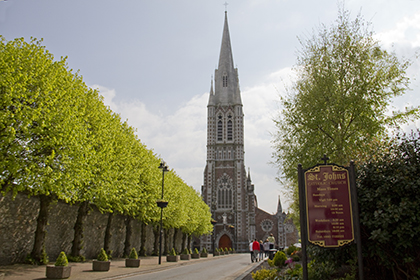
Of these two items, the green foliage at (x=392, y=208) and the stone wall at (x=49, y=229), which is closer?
the green foliage at (x=392, y=208)

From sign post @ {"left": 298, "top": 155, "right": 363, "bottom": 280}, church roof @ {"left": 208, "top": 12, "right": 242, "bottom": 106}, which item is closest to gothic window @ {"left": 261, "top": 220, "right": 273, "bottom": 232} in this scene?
church roof @ {"left": 208, "top": 12, "right": 242, "bottom": 106}

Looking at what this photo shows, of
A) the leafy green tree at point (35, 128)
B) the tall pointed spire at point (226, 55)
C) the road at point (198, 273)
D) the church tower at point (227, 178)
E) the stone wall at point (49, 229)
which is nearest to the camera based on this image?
the leafy green tree at point (35, 128)

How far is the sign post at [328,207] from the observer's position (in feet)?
25.8

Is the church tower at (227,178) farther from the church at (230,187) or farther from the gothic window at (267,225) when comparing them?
the gothic window at (267,225)

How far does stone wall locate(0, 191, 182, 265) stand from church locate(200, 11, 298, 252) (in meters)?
41.1

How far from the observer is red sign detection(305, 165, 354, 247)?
789 cm

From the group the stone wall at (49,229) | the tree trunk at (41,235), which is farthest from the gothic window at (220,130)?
the tree trunk at (41,235)

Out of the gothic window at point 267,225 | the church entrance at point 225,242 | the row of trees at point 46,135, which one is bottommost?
the church entrance at point 225,242

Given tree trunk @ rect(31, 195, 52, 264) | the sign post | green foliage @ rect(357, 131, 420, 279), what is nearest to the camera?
green foliage @ rect(357, 131, 420, 279)

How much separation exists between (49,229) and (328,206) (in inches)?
733

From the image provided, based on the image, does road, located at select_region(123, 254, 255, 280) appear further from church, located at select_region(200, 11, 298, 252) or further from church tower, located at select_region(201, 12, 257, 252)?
church tower, located at select_region(201, 12, 257, 252)

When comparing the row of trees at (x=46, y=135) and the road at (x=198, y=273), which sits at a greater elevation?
the row of trees at (x=46, y=135)

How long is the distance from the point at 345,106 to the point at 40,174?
13799 millimetres

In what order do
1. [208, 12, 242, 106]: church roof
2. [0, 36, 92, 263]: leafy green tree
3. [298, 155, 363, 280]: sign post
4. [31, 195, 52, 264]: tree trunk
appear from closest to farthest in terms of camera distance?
[298, 155, 363, 280]: sign post < [0, 36, 92, 263]: leafy green tree < [31, 195, 52, 264]: tree trunk < [208, 12, 242, 106]: church roof
